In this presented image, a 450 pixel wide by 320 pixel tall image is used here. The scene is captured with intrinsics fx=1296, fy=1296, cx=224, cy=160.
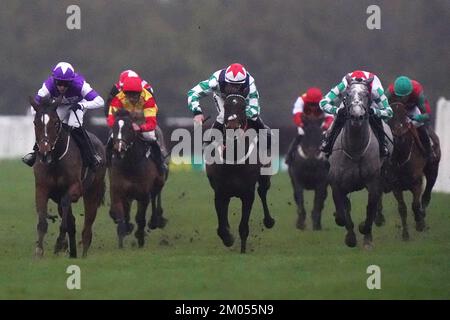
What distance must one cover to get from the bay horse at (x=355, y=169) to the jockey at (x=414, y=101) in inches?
70.4

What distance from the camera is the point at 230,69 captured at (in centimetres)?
1290

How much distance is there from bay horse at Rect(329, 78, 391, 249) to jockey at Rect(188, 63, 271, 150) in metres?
0.87

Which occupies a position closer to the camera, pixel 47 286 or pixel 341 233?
pixel 47 286

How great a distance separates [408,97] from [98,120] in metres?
16.1

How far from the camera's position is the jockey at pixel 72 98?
12375 millimetres

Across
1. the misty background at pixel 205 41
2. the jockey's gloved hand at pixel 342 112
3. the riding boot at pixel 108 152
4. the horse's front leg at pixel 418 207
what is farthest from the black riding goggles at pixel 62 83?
the misty background at pixel 205 41

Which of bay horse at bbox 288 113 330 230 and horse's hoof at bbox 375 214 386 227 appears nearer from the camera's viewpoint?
horse's hoof at bbox 375 214 386 227

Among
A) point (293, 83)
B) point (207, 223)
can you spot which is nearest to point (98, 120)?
point (293, 83)

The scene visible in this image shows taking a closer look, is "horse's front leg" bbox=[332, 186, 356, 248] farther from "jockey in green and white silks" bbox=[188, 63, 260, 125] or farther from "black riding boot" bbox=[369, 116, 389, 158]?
"jockey in green and white silks" bbox=[188, 63, 260, 125]

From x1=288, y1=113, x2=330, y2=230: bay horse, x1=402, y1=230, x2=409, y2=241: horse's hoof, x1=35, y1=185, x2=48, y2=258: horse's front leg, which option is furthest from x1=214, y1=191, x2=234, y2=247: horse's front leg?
x1=288, y1=113, x2=330, y2=230: bay horse

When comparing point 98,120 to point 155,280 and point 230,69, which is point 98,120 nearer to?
point 230,69

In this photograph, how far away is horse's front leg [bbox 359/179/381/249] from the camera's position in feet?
42.5

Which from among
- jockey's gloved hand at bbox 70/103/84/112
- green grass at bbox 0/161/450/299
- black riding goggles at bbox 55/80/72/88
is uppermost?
black riding goggles at bbox 55/80/72/88

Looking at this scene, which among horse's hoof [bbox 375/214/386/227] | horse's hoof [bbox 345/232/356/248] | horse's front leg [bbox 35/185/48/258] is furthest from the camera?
horse's hoof [bbox 375/214/386/227]
